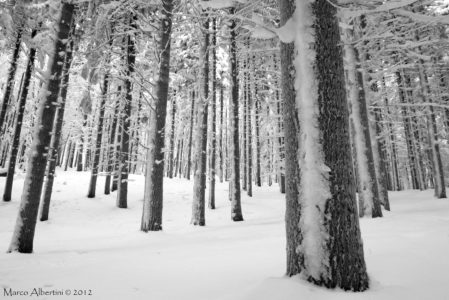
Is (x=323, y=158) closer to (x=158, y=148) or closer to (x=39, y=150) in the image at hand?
(x=39, y=150)

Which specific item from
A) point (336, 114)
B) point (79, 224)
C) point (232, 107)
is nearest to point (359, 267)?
point (336, 114)

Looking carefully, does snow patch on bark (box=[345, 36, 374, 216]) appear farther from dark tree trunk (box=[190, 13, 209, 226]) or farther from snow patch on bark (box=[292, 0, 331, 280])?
snow patch on bark (box=[292, 0, 331, 280])

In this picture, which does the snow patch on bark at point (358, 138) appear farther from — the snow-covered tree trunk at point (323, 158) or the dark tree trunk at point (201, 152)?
the snow-covered tree trunk at point (323, 158)

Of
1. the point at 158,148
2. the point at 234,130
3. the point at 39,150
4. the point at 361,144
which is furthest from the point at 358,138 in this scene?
the point at 39,150

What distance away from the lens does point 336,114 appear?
2.01 metres

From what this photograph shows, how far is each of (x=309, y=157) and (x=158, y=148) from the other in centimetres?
577

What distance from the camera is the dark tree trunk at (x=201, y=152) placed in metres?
9.06

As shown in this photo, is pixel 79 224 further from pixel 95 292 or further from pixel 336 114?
pixel 336 114

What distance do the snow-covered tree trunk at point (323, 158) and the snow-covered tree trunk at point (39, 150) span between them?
5.24 m

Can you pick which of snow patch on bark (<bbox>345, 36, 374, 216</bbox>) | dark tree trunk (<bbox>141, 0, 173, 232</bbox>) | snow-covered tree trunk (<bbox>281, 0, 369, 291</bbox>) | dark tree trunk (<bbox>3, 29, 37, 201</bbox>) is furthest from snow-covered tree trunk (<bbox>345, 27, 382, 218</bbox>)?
dark tree trunk (<bbox>3, 29, 37, 201</bbox>)

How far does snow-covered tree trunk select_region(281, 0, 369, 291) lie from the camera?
182 cm

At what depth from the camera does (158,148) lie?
7191 mm

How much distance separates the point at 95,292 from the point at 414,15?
3523 millimetres

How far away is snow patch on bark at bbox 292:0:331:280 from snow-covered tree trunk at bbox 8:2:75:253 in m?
5.28
